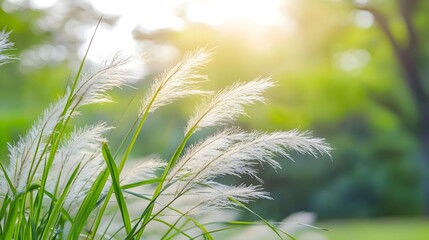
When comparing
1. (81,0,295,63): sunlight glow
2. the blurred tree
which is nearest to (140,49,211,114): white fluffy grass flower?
(81,0,295,63): sunlight glow

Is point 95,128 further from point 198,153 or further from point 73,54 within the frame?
point 73,54

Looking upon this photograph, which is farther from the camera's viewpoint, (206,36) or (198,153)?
(206,36)

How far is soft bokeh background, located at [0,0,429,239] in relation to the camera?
9617mm

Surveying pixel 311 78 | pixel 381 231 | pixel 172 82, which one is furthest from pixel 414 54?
pixel 172 82

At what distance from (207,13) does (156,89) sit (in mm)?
11147

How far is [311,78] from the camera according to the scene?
1198 cm

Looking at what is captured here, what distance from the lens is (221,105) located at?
3.57ft

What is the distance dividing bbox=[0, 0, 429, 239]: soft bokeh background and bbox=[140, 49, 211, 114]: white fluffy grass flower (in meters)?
7.68

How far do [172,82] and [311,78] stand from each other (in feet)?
36.0

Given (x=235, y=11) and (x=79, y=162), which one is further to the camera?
(x=235, y=11)

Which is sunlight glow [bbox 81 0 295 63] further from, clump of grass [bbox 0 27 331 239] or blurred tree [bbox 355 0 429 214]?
clump of grass [bbox 0 27 331 239]

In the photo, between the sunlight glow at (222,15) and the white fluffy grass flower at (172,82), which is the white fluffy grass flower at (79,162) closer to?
the white fluffy grass flower at (172,82)

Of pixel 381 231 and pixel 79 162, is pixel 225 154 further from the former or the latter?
pixel 381 231

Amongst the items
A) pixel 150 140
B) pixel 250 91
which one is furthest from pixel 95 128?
pixel 150 140
